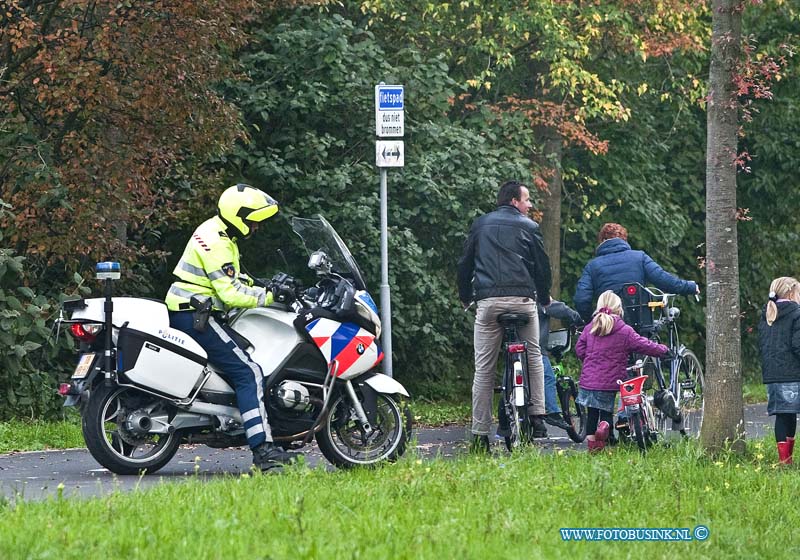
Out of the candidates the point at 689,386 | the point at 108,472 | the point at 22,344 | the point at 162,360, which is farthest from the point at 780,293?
the point at 22,344

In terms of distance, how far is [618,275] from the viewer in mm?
12578

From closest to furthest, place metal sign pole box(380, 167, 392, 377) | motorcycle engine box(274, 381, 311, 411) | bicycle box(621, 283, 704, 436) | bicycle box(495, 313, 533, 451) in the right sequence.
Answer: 1. motorcycle engine box(274, 381, 311, 411)
2. bicycle box(495, 313, 533, 451)
3. bicycle box(621, 283, 704, 436)
4. metal sign pole box(380, 167, 392, 377)

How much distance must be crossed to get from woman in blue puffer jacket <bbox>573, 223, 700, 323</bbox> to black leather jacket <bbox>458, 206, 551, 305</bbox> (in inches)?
46.8

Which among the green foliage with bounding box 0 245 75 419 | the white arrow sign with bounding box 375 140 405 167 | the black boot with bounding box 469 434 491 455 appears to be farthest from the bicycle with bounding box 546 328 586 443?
the green foliage with bounding box 0 245 75 419

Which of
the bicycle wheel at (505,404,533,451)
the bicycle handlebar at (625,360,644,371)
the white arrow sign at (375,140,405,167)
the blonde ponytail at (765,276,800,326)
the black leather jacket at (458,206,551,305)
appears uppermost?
the white arrow sign at (375,140,405,167)

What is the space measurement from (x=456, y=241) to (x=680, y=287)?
17.5 feet

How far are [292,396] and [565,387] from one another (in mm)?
3722

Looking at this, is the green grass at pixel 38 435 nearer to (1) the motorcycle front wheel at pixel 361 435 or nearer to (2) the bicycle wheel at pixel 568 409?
(1) the motorcycle front wheel at pixel 361 435

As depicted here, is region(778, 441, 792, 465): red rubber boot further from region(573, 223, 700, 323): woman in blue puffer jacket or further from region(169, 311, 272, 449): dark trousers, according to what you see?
region(169, 311, 272, 449): dark trousers

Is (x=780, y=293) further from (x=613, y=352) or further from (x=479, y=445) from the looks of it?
(x=479, y=445)

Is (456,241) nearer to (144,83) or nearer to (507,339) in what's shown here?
(144,83)

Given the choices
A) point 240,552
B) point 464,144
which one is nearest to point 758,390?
point 464,144

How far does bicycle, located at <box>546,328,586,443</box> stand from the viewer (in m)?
12.5

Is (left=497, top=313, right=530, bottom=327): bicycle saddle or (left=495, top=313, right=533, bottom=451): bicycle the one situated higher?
(left=497, top=313, right=530, bottom=327): bicycle saddle
